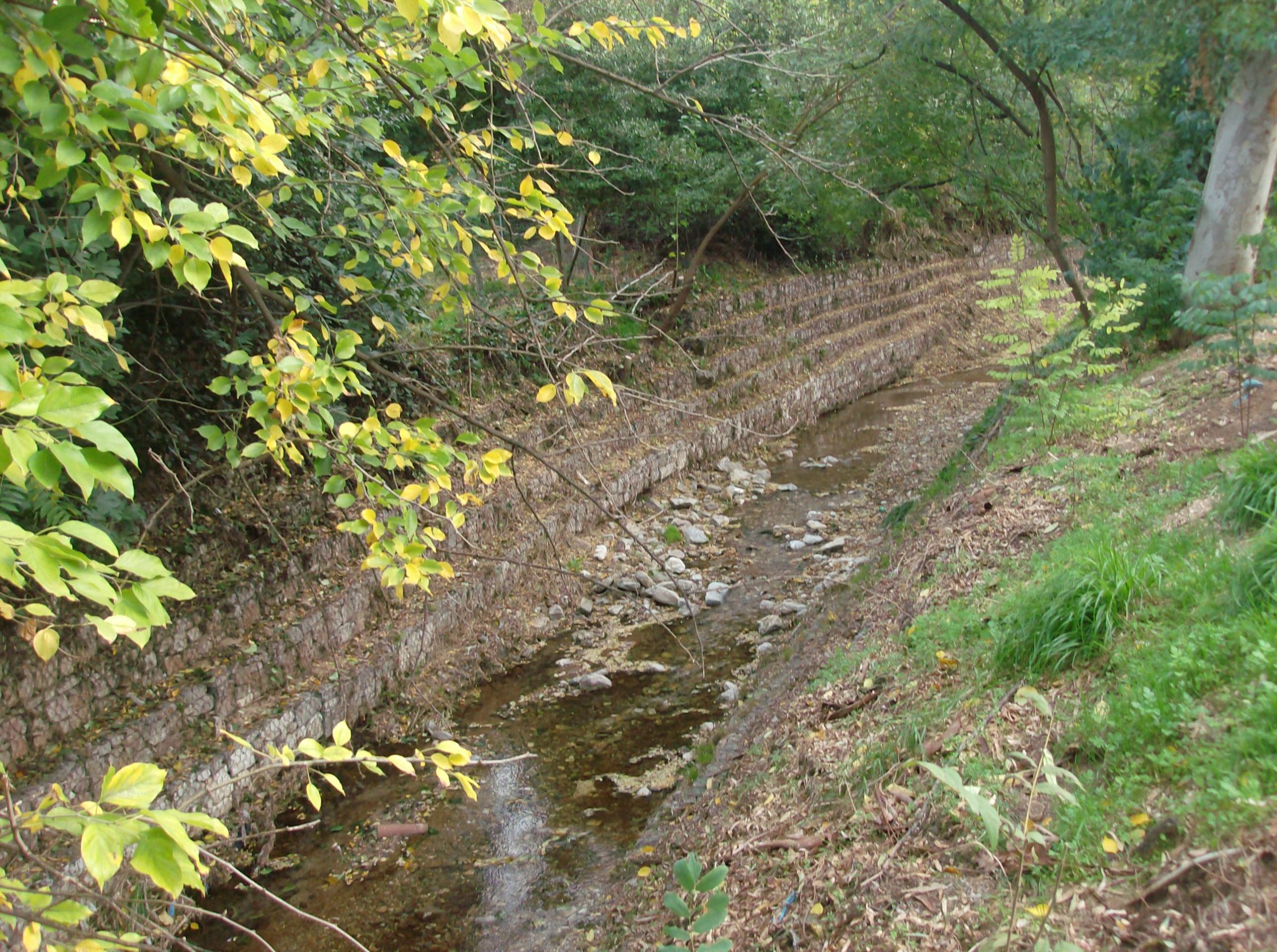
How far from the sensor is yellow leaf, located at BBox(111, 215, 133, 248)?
222cm

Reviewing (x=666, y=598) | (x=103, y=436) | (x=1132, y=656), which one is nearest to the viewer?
(x=103, y=436)

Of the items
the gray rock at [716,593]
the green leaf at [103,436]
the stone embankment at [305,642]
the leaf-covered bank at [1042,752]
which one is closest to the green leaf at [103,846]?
the stone embankment at [305,642]

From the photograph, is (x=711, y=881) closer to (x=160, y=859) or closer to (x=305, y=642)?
(x=160, y=859)

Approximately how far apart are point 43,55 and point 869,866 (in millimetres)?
3363

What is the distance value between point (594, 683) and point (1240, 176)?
24.2 ft

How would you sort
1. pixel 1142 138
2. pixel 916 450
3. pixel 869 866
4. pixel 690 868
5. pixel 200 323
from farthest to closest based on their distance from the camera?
pixel 916 450 < pixel 1142 138 < pixel 200 323 < pixel 869 866 < pixel 690 868

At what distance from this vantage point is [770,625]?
7.88 m

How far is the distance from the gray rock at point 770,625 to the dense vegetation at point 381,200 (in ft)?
9.51

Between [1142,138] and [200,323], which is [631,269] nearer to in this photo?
[1142,138]

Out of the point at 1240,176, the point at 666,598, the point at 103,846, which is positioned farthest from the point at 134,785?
the point at 1240,176

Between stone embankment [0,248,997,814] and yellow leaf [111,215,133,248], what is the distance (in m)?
1.34

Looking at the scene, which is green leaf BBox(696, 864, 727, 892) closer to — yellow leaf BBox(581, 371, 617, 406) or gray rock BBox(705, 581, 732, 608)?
yellow leaf BBox(581, 371, 617, 406)

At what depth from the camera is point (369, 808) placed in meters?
5.82

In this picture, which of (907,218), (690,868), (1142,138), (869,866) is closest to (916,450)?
(1142,138)
